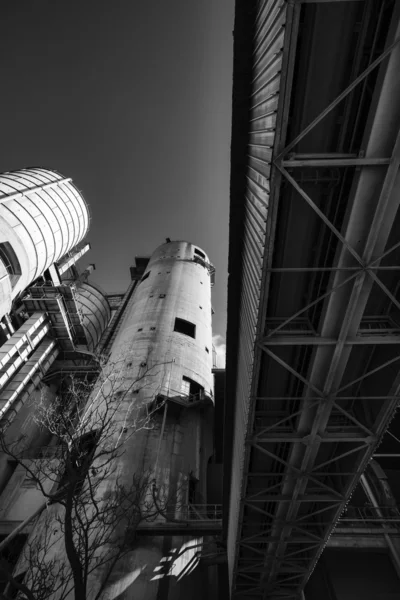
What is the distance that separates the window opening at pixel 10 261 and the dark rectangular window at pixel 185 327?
10.6 metres

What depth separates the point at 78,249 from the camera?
109 ft

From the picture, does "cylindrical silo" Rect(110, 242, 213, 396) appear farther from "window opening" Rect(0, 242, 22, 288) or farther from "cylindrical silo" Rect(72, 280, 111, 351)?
"cylindrical silo" Rect(72, 280, 111, 351)

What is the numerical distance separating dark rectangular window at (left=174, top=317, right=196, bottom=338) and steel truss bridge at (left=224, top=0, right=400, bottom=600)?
1166 cm

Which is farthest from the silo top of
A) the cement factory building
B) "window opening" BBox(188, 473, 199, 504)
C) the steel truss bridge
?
the steel truss bridge

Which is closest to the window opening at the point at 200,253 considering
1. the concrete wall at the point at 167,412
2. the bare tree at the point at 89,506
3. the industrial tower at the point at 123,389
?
the industrial tower at the point at 123,389

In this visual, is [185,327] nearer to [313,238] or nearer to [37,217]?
[37,217]

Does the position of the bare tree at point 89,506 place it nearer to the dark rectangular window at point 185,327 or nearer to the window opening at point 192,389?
the window opening at point 192,389

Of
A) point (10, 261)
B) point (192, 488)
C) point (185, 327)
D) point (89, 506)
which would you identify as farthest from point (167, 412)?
point (10, 261)

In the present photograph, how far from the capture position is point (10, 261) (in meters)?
17.0

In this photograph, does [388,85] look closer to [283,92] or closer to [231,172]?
[283,92]

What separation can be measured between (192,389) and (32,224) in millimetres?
14512

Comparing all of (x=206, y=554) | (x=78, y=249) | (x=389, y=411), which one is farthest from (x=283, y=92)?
(x=78, y=249)

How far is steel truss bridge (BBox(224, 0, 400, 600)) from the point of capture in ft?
15.0

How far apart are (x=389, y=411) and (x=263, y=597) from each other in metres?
10.6
